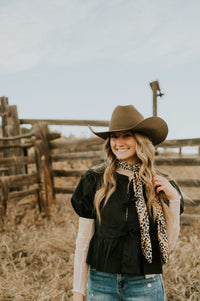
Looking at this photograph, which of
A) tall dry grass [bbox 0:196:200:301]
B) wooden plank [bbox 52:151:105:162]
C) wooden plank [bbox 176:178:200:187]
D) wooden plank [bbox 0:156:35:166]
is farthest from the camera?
wooden plank [bbox 52:151:105:162]

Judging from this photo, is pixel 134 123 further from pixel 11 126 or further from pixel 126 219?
pixel 11 126

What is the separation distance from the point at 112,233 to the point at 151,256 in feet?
0.85

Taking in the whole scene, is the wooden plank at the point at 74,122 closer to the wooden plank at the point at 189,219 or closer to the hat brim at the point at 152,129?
the wooden plank at the point at 189,219

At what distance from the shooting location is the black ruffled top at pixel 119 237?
5.10 ft

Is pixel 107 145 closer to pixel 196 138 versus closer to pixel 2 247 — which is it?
pixel 2 247

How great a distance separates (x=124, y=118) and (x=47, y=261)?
2642 millimetres

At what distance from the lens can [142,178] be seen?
1757 mm

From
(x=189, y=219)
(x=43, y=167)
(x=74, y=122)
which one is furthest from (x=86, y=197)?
(x=74, y=122)

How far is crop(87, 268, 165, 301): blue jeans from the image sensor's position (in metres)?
1.55

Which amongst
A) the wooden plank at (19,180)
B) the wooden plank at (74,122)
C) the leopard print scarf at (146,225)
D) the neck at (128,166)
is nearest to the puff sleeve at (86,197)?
the neck at (128,166)

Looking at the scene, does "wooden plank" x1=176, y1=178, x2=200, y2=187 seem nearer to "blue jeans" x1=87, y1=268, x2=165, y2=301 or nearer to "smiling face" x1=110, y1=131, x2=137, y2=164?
"smiling face" x1=110, y1=131, x2=137, y2=164

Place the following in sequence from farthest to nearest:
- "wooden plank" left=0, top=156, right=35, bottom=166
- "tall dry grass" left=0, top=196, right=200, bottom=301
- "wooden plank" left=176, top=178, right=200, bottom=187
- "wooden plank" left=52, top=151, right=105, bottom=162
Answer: "wooden plank" left=52, top=151, right=105, bottom=162
"wooden plank" left=0, top=156, right=35, bottom=166
"wooden plank" left=176, top=178, right=200, bottom=187
"tall dry grass" left=0, top=196, right=200, bottom=301

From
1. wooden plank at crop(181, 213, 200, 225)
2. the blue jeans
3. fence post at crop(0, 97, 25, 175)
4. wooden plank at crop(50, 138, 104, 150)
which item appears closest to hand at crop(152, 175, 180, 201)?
the blue jeans

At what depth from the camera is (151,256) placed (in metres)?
1.55
